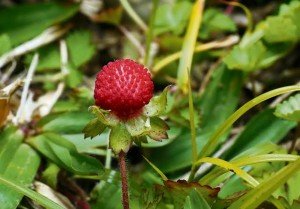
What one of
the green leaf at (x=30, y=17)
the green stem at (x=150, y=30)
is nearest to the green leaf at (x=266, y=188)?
the green stem at (x=150, y=30)

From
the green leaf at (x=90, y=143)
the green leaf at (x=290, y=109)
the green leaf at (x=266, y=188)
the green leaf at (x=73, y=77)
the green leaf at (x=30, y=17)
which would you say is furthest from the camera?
the green leaf at (x=30, y=17)

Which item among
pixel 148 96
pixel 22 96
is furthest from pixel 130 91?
pixel 22 96

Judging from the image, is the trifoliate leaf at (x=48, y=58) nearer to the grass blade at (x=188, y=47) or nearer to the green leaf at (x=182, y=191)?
the grass blade at (x=188, y=47)

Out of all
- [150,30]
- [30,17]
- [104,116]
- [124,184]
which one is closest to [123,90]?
[104,116]

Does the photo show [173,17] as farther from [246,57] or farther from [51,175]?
[51,175]

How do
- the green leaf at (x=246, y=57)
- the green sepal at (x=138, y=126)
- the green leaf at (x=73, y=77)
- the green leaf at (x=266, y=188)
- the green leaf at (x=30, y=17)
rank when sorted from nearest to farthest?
the green leaf at (x=266, y=188) → the green sepal at (x=138, y=126) → the green leaf at (x=246, y=57) → the green leaf at (x=73, y=77) → the green leaf at (x=30, y=17)

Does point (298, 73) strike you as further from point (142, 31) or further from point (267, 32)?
point (142, 31)
